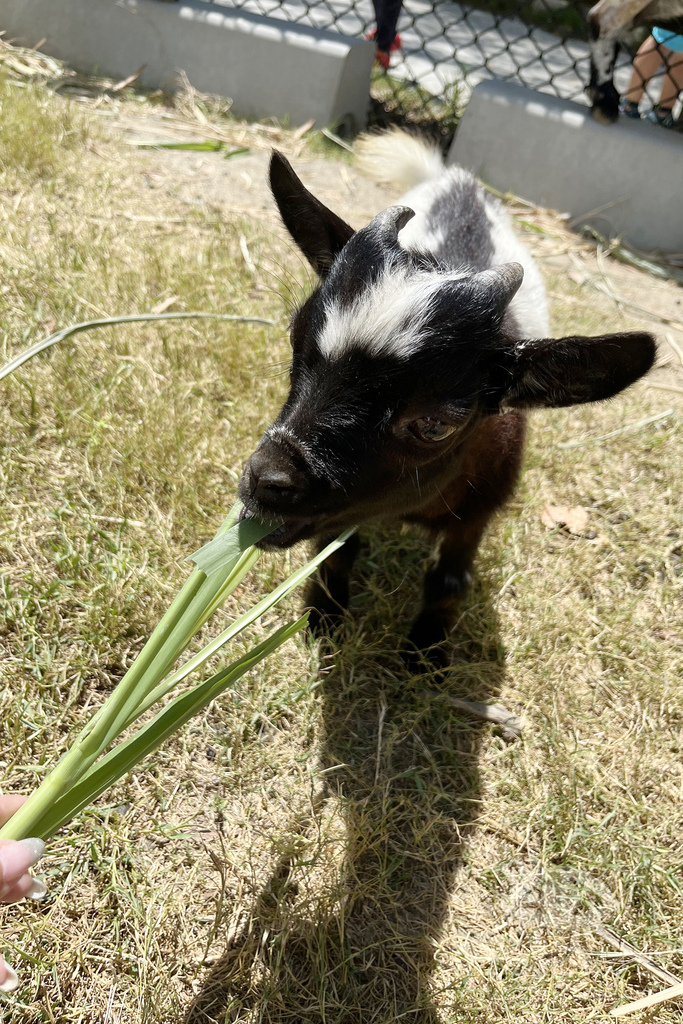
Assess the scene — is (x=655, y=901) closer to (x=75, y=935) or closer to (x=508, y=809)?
(x=508, y=809)

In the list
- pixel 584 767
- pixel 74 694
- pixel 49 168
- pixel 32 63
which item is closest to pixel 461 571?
pixel 584 767

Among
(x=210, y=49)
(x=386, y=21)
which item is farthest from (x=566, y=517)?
(x=386, y=21)

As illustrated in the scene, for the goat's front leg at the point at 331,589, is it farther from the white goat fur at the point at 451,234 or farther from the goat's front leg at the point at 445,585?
the white goat fur at the point at 451,234

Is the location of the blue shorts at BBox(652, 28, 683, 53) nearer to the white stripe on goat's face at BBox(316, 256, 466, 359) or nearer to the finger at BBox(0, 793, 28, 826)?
the white stripe on goat's face at BBox(316, 256, 466, 359)

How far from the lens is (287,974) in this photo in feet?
5.86

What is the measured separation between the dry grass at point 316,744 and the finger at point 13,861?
1.99 ft

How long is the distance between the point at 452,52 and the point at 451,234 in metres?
6.83

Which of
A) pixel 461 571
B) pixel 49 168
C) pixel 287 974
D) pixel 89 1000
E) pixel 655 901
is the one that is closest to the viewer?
pixel 89 1000

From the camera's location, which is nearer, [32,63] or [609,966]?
[609,966]

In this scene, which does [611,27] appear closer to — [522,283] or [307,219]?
[522,283]

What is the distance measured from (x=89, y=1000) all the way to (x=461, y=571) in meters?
1.61

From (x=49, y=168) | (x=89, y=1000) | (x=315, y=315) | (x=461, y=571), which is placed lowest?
(x=89, y=1000)

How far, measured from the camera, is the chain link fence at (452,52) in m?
6.38

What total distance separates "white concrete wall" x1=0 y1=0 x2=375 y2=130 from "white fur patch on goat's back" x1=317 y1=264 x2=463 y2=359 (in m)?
4.60
